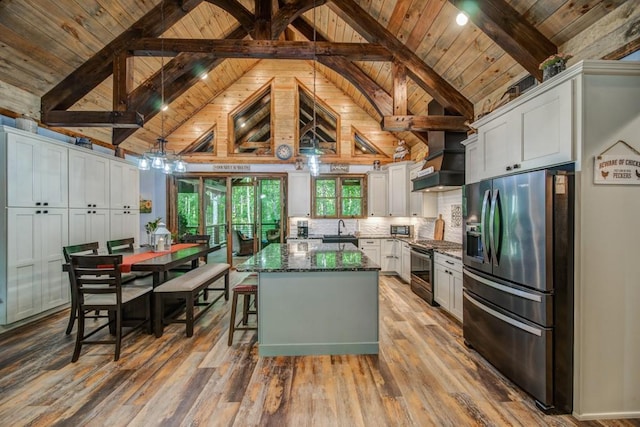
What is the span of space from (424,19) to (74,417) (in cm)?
519

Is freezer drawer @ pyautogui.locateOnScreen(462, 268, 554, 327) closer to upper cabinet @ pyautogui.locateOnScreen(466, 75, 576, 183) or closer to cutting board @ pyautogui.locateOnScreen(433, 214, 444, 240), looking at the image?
upper cabinet @ pyautogui.locateOnScreen(466, 75, 576, 183)

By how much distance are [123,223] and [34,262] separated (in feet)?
5.18

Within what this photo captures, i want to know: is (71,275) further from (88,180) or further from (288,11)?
(288,11)

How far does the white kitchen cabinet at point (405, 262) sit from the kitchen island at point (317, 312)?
265 centimetres

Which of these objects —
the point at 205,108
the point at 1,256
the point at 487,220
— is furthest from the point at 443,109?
the point at 1,256

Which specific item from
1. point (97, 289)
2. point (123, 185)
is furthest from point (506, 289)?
point (123, 185)

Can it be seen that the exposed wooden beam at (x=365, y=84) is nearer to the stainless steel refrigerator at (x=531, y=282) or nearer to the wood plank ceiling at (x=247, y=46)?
the wood plank ceiling at (x=247, y=46)

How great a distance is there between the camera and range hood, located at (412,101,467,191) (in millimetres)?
4156

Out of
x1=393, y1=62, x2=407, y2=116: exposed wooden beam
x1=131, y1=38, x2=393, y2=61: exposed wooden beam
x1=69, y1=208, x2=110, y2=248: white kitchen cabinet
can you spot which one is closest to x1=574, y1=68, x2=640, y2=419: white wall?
x1=393, y1=62, x2=407, y2=116: exposed wooden beam

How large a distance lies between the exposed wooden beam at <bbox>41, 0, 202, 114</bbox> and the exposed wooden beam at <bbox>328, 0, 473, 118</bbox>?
2.18 m

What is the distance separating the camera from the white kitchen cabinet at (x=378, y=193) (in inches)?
248

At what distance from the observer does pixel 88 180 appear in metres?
4.25

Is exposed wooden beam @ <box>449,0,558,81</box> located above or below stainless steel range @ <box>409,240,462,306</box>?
above

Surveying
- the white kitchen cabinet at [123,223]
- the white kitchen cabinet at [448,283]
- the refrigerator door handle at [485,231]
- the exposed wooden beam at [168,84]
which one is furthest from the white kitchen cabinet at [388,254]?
the white kitchen cabinet at [123,223]
